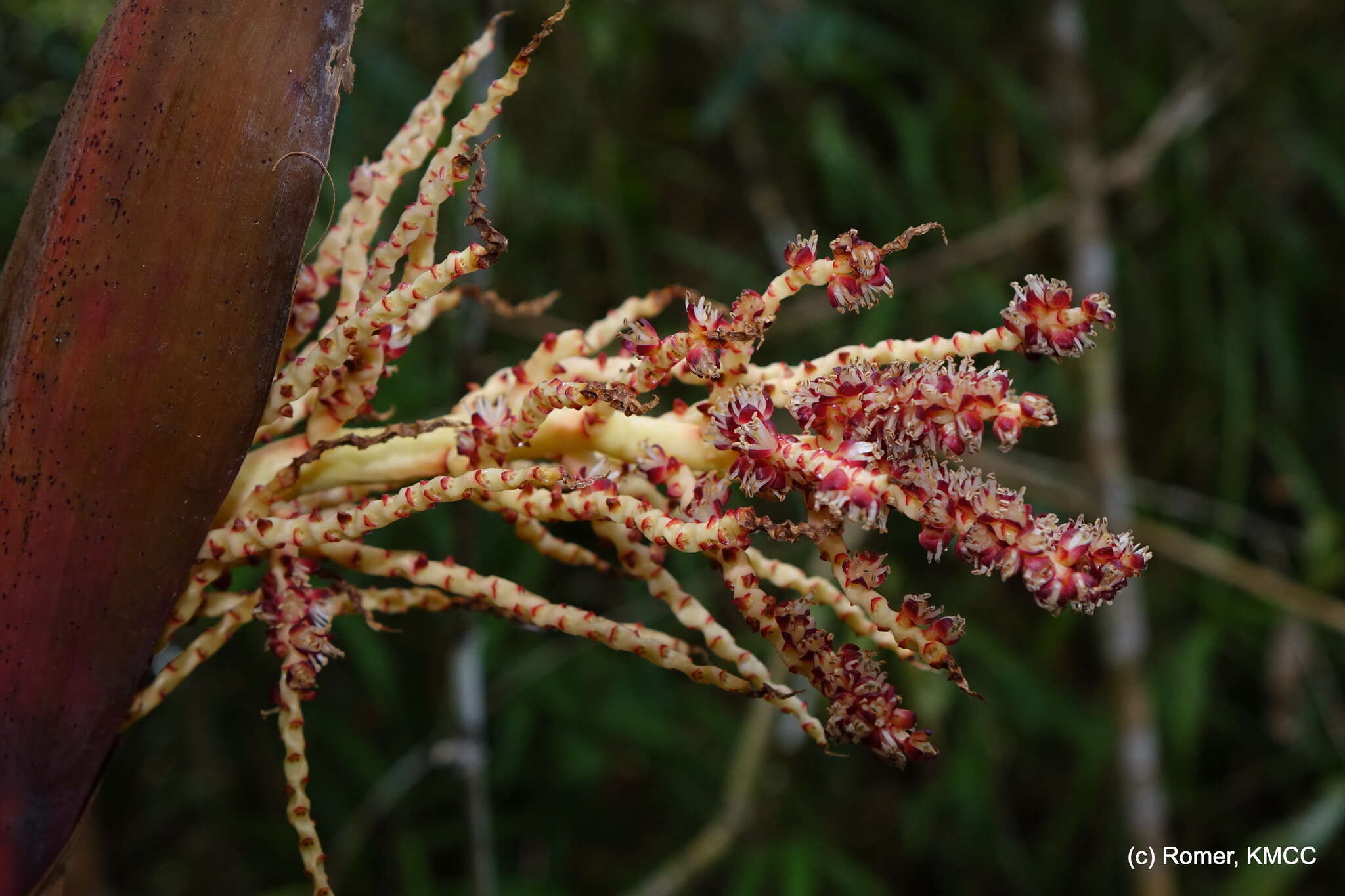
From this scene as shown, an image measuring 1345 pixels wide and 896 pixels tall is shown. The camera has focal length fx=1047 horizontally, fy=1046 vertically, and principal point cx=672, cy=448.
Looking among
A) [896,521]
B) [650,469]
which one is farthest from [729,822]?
[650,469]

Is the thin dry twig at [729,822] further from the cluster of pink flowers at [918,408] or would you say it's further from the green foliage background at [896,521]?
the cluster of pink flowers at [918,408]

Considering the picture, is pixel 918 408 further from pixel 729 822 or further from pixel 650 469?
pixel 729 822

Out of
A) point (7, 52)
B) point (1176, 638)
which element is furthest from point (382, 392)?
point (1176, 638)

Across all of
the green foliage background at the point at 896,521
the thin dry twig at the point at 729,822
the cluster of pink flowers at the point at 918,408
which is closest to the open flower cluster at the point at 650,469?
the cluster of pink flowers at the point at 918,408

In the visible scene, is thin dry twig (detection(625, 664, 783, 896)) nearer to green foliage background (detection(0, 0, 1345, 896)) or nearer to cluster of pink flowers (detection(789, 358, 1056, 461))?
green foliage background (detection(0, 0, 1345, 896))

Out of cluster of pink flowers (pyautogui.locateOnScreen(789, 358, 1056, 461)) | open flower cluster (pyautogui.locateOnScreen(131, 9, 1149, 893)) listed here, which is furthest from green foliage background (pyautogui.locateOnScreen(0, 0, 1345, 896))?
cluster of pink flowers (pyautogui.locateOnScreen(789, 358, 1056, 461))
